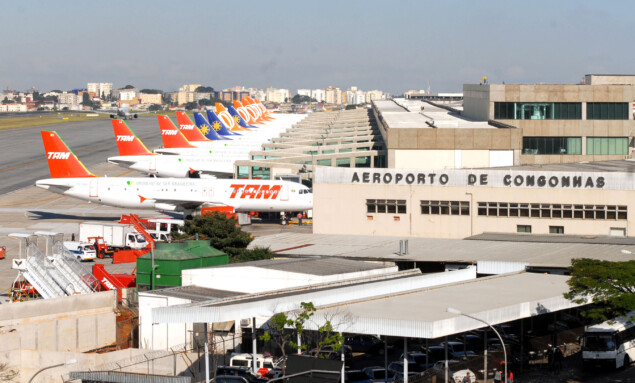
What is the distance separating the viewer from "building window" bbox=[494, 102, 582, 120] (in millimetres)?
102938

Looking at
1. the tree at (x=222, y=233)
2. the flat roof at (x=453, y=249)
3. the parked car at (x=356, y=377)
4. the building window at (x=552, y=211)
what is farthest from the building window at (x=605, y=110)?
the parked car at (x=356, y=377)

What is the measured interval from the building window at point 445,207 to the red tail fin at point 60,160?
43.6 metres

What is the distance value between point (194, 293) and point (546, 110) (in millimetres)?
65242

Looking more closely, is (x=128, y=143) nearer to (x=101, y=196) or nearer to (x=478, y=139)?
(x=101, y=196)

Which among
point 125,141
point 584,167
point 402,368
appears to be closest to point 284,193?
point 584,167

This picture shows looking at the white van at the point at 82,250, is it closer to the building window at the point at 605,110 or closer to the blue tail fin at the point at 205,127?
the building window at the point at 605,110

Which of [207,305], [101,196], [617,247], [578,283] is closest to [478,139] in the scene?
[617,247]

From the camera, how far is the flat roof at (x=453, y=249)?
57312 mm

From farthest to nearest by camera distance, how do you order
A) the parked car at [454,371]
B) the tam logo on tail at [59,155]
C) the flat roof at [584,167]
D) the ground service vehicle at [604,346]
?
the tam logo on tail at [59,155], the flat roof at [584,167], the ground service vehicle at [604,346], the parked car at [454,371]

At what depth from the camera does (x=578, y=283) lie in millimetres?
42906

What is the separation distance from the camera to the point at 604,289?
42625 millimetres

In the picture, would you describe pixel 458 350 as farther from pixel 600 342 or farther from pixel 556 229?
pixel 556 229

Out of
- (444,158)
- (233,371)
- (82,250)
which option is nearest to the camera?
(233,371)

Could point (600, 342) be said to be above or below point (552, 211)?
below
